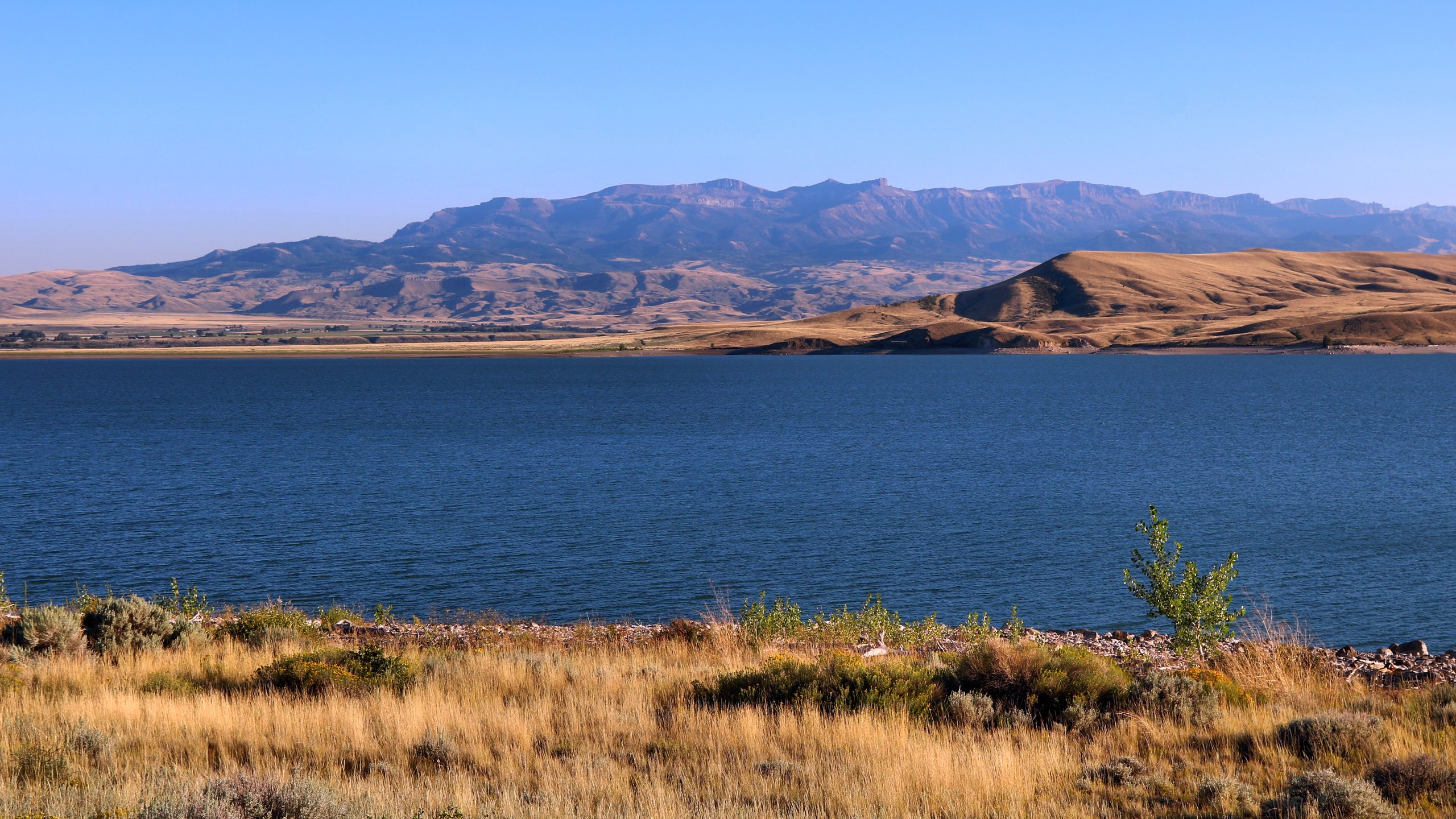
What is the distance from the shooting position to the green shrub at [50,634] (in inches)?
566

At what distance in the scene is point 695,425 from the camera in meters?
79.6

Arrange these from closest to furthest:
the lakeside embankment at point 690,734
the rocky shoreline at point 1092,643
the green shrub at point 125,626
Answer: the lakeside embankment at point 690,734 < the green shrub at point 125,626 < the rocky shoreline at point 1092,643

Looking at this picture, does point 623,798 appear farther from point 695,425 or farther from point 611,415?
point 611,415

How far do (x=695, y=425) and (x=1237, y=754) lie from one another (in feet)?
231

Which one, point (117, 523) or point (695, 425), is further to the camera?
point (695, 425)

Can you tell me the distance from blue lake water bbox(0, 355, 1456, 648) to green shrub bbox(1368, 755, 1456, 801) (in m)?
18.6

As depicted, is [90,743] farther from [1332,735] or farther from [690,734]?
Result: [1332,735]

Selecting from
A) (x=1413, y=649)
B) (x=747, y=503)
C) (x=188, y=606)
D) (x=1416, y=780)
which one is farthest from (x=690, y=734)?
(x=747, y=503)

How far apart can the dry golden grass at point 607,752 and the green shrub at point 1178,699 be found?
21 cm

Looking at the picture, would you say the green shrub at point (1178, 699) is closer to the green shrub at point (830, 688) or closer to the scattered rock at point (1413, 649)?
the green shrub at point (830, 688)

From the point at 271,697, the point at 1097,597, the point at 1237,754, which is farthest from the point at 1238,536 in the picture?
the point at 271,697

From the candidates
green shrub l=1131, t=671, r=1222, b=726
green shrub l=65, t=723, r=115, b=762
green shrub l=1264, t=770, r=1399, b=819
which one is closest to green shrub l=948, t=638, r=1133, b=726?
green shrub l=1131, t=671, r=1222, b=726

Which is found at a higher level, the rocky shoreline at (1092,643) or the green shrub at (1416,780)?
the green shrub at (1416,780)

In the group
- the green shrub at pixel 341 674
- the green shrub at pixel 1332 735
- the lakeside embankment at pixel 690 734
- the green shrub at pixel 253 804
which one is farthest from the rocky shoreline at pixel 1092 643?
the green shrub at pixel 253 804
